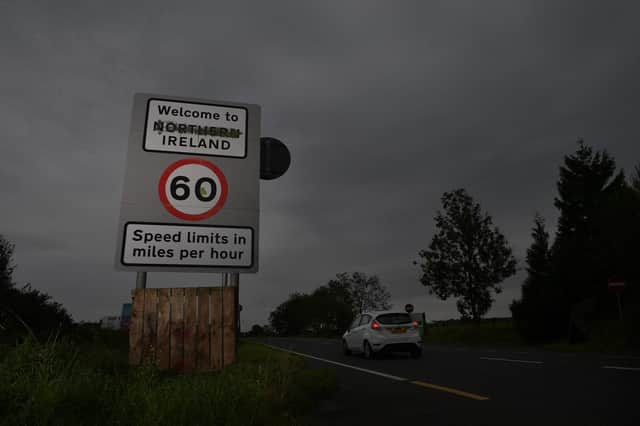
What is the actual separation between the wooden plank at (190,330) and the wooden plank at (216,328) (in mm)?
180

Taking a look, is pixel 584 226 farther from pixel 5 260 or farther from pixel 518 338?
pixel 5 260

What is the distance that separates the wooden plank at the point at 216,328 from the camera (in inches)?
190

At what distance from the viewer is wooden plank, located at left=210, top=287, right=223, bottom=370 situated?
15.9 ft

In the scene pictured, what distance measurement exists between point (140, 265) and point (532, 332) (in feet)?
83.2

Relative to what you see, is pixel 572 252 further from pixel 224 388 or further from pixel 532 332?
pixel 224 388

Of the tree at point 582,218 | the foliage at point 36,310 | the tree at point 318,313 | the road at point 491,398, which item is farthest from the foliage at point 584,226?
the tree at point 318,313

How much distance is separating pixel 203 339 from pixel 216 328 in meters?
0.17

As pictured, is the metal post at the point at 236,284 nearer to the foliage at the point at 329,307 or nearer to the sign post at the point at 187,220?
the sign post at the point at 187,220

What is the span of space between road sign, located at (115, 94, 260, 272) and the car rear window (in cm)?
1070

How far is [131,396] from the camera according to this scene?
12.6 feet

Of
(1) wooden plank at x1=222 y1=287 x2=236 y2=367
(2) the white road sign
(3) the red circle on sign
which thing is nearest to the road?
(1) wooden plank at x1=222 y1=287 x2=236 y2=367

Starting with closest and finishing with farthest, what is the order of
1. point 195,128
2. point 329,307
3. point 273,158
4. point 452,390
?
point 195,128 → point 273,158 → point 452,390 → point 329,307

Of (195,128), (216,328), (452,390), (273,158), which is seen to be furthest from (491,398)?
(195,128)

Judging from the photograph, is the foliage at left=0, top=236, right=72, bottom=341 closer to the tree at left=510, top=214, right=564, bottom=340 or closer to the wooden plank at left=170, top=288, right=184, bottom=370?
the wooden plank at left=170, top=288, right=184, bottom=370
